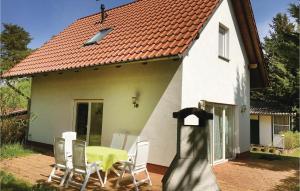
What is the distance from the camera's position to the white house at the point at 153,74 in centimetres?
1000

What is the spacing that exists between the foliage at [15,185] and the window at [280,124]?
82.1ft

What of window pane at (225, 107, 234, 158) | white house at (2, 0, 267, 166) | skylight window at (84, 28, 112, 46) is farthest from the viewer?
skylight window at (84, 28, 112, 46)

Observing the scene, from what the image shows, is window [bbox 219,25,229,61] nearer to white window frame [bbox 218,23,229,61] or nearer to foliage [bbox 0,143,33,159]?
white window frame [bbox 218,23,229,61]

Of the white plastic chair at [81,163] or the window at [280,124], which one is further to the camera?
the window at [280,124]

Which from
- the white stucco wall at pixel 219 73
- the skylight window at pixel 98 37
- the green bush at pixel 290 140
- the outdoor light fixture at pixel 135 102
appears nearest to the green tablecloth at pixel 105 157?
the outdoor light fixture at pixel 135 102

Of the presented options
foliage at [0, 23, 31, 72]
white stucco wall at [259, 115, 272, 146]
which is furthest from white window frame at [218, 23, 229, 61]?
foliage at [0, 23, 31, 72]

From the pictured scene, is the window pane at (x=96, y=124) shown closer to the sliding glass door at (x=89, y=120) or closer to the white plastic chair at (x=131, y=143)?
the sliding glass door at (x=89, y=120)

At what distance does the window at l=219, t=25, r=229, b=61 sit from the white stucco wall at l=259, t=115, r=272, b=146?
1767 centimetres

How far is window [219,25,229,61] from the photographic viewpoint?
13.0m

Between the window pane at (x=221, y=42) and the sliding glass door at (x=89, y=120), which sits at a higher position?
the window pane at (x=221, y=42)

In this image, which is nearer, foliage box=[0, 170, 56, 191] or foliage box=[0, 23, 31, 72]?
foliage box=[0, 170, 56, 191]

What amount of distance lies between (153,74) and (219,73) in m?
3.45

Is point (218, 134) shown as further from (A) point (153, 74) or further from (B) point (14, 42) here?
(B) point (14, 42)

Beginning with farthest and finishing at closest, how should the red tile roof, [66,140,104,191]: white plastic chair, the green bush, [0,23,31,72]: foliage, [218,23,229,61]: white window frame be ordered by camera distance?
1. [0,23,31,72]: foliage
2. the green bush
3. [218,23,229,61]: white window frame
4. the red tile roof
5. [66,140,104,191]: white plastic chair
